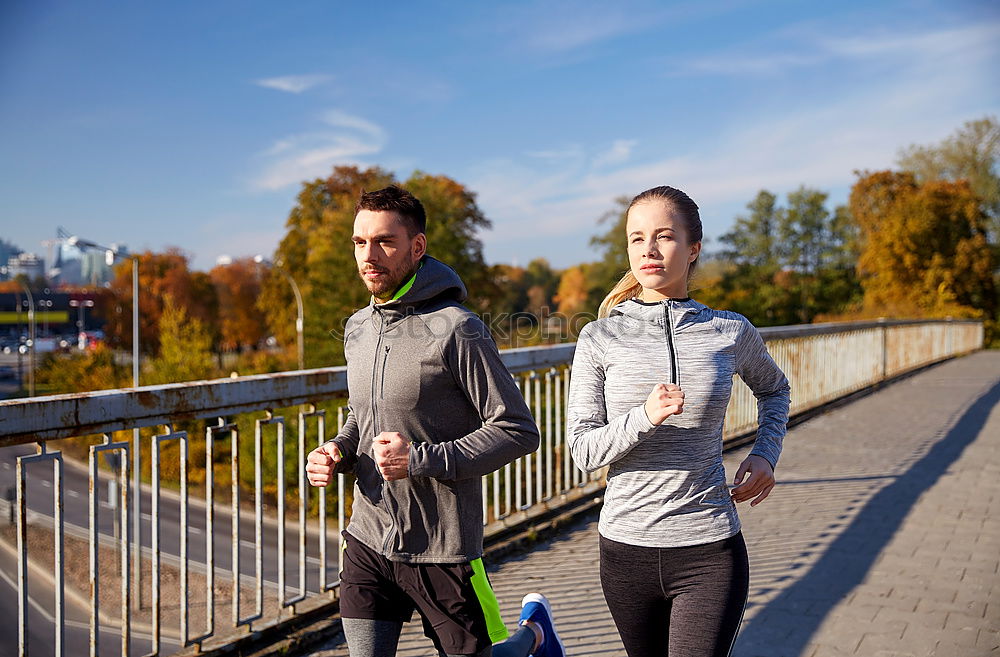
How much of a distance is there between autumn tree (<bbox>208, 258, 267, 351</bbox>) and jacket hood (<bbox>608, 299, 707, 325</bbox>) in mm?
73633

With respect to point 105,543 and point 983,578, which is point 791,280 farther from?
point 983,578

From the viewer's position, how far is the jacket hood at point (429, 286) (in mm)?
2373

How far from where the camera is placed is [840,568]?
15.6ft

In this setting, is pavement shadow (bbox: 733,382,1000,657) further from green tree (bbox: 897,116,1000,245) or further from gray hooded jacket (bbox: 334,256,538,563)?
Answer: green tree (bbox: 897,116,1000,245)

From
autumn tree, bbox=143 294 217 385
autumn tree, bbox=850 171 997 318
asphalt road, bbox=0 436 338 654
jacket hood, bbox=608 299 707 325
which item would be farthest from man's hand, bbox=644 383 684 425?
autumn tree, bbox=143 294 217 385

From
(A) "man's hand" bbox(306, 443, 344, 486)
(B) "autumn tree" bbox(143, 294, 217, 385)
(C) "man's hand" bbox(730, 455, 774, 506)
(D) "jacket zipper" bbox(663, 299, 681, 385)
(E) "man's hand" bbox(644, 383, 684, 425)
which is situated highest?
(D) "jacket zipper" bbox(663, 299, 681, 385)

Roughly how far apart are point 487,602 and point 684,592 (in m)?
0.57

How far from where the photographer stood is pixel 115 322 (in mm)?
65188

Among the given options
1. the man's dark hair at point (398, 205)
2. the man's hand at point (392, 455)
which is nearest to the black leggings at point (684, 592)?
the man's hand at point (392, 455)

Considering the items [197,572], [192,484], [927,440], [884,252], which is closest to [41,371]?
[192,484]

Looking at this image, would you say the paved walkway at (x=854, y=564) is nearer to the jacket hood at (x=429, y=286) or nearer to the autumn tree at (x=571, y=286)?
the jacket hood at (x=429, y=286)

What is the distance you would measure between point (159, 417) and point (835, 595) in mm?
3571

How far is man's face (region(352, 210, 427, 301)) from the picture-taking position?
7.71 feet

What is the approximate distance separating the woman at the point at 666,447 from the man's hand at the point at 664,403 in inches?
0.8
